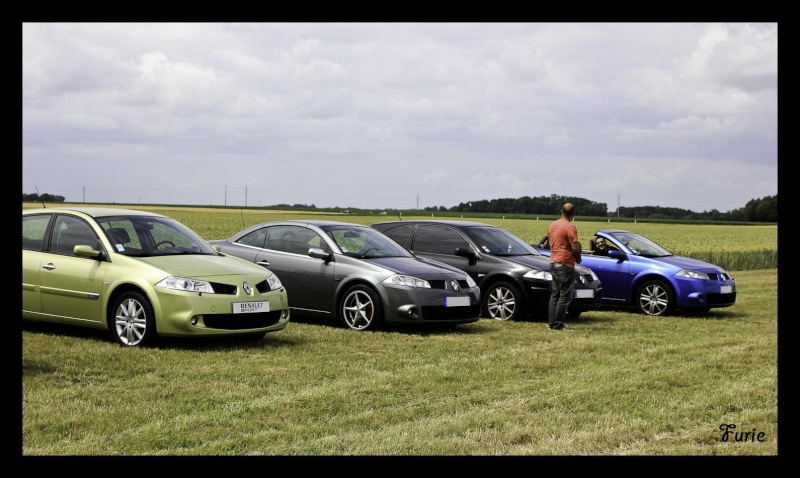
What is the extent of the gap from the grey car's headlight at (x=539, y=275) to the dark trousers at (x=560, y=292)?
0.81 m

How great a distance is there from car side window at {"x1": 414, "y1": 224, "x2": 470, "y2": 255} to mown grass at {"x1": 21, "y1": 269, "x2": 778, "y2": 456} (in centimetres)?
305

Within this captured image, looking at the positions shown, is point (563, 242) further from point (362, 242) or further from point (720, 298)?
point (720, 298)

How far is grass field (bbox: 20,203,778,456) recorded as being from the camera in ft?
19.6

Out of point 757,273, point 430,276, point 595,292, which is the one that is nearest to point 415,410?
point 430,276

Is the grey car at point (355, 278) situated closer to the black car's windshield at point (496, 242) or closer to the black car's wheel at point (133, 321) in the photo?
the black car's windshield at point (496, 242)

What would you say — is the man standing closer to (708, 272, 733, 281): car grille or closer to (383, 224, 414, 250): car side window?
(383, 224, 414, 250): car side window

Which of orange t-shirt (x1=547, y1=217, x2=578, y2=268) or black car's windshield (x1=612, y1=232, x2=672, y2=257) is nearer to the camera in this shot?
orange t-shirt (x1=547, y1=217, x2=578, y2=268)

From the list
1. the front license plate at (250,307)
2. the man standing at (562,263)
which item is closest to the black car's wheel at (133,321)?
the front license plate at (250,307)

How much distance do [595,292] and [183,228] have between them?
22.7 ft

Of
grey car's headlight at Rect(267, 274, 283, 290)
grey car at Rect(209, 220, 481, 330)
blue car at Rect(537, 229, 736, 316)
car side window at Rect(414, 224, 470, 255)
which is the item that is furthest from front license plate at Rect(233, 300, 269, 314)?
blue car at Rect(537, 229, 736, 316)

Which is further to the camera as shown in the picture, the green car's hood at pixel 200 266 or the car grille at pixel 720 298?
the car grille at pixel 720 298

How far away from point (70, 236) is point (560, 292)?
6.99 m

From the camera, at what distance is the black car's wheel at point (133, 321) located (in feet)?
32.4

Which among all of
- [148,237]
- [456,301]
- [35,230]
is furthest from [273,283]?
[35,230]
